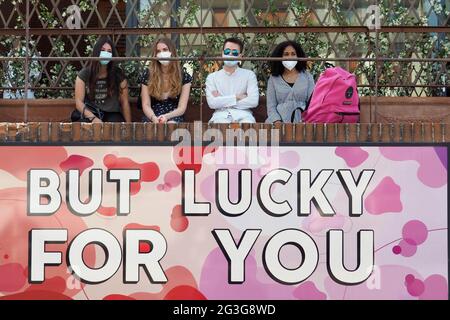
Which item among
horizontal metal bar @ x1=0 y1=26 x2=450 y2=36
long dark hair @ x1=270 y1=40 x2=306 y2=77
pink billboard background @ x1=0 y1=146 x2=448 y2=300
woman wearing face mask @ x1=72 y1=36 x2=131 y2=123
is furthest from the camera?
horizontal metal bar @ x1=0 y1=26 x2=450 y2=36

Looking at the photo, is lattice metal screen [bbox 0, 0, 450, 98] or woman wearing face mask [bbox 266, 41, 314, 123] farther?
lattice metal screen [bbox 0, 0, 450, 98]

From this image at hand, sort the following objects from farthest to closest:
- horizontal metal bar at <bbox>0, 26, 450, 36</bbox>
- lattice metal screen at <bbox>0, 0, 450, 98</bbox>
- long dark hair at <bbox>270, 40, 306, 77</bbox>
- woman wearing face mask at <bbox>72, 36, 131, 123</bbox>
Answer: lattice metal screen at <bbox>0, 0, 450, 98</bbox> < horizontal metal bar at <bbox>0, 26, 450, 36</bbox> < long dark hair at <bbox>270, 40, 306, 77</bbox> < woman wearing face mask at <bbox>72, 36, 131, 123</bbox>

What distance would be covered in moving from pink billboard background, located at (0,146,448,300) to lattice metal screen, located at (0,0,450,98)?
1902 mm

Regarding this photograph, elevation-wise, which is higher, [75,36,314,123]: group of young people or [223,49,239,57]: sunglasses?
[223,49,239,57]: sunglasses

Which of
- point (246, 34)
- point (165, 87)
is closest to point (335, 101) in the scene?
point (165, 87)

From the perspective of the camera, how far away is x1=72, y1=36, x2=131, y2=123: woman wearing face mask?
8516 millimetres

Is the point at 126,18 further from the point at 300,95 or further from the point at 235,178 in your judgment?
the point at 235,178

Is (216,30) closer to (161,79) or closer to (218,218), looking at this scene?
(161,79)

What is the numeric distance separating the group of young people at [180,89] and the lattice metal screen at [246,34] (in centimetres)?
78

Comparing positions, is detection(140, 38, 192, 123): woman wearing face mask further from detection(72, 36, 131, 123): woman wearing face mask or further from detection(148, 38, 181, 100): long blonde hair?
detection(72, 36, 131, 123): woman wearing face mask

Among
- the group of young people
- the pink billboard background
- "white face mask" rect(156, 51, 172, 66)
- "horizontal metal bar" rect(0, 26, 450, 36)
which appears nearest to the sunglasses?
the group of young people

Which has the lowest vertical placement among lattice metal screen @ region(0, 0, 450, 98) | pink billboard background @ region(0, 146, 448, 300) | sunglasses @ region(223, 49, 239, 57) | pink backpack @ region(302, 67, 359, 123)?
pink billboard background @ region(0, 146, 448, 300)

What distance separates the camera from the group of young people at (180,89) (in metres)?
8.42

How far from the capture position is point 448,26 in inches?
376
